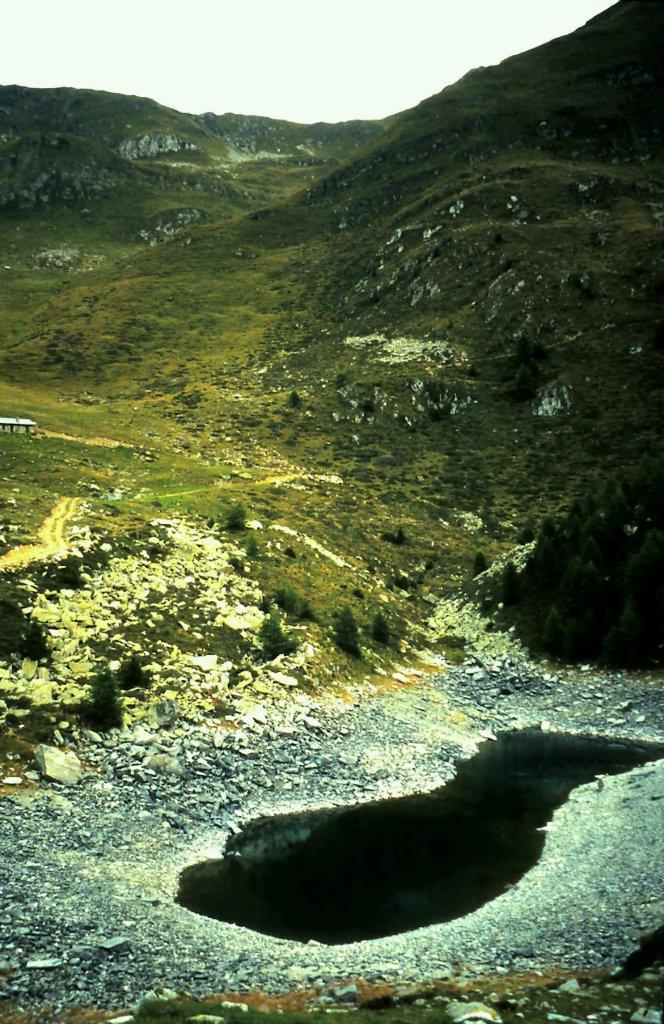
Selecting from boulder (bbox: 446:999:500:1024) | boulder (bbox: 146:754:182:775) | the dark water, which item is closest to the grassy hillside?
the dark water

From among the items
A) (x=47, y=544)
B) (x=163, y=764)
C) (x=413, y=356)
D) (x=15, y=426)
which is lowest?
(x=163, y=764)

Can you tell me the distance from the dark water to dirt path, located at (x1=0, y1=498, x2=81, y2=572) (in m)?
22.7

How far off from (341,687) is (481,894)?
67.9ft

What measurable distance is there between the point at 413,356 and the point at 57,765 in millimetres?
103596

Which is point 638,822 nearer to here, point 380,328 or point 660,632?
point 660,632

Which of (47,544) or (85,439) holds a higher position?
(85,439)

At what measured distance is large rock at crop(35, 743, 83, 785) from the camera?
34.3 m

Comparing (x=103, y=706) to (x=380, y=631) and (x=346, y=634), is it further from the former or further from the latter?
(x=380, y=631)

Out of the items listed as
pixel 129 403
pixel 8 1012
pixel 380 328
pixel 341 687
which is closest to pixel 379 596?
pixel 341 687

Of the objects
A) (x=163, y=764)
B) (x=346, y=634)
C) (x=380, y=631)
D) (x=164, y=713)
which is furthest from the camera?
(x=380, y=631)

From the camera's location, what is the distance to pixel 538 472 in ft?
333

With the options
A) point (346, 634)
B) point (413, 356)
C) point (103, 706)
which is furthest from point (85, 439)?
point (103, 706)

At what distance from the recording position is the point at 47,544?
5141 centimetres

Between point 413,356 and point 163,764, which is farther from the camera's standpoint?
point 413,356
